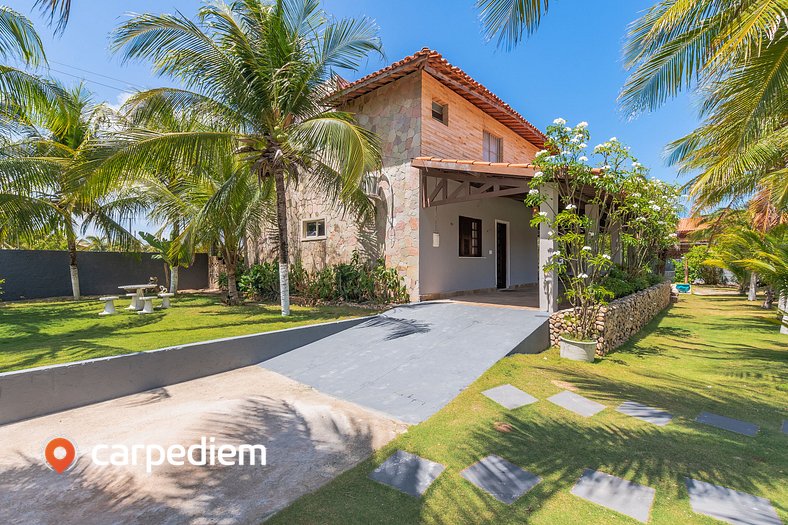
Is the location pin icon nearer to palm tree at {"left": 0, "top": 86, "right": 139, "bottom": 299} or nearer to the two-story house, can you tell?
palm tree at {"left": 0, "top": 86, "right": 139, "bottom": 299}

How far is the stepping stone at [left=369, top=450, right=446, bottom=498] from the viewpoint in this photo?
9.66ft

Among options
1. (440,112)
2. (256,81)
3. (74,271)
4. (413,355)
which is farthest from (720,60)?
(74,271)

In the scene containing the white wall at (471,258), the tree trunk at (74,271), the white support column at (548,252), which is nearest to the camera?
the white support column at (548,252)

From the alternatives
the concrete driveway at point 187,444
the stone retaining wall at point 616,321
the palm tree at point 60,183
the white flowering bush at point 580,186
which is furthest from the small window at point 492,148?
the palm tree at point 60,183

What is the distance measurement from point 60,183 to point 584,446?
42.0 ft

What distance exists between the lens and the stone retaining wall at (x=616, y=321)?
7324 millimetres

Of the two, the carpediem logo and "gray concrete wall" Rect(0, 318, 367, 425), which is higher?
"gray concrete wall" Rect(0, 318, 367, 425)

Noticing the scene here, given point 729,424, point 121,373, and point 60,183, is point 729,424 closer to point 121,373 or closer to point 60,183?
point 121,373

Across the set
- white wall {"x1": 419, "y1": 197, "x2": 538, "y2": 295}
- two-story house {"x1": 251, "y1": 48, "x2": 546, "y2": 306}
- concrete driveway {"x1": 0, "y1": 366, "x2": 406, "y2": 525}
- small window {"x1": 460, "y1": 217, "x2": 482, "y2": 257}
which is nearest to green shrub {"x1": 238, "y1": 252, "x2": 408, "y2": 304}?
two-story house {"x1": 251, "y1": 48, "x2": 546, "y2": 306}

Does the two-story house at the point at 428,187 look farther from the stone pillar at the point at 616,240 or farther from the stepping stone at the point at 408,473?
the stepping stone at the point at 408,473

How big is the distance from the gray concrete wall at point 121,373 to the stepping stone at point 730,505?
623 centimetres

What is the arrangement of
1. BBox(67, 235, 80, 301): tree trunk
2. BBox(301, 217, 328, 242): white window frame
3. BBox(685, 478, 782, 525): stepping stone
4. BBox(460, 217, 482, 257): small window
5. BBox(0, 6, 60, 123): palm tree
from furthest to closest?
BBox(67, 235, 80, 301): tree trunk, BBox(301, 217, 328, 242): white window frame, BBox(460, 217, 482, 257): small window, BBox(0, 6, 60, 123): palm tree, BBox(685, 478, 782, 525): stepping stone

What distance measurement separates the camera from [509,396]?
15.6 feet

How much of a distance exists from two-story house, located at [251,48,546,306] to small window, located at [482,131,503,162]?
0.13 ft
